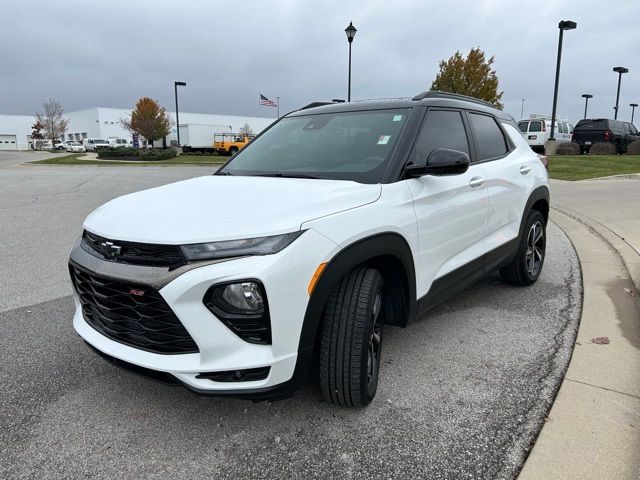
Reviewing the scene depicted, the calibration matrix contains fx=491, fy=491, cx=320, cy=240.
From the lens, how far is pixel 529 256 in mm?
4828

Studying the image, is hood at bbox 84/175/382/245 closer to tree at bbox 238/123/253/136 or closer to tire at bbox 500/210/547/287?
tire at bbox 500/210/547/287

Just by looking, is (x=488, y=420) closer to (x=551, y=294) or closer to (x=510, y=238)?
(x=510, y=238)

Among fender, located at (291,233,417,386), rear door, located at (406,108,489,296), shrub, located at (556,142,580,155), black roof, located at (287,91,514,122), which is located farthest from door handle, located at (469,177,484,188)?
shrub, located at (556,142,580,155)

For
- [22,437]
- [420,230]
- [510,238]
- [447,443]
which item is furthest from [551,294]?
[22,437]

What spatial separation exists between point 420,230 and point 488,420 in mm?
1107

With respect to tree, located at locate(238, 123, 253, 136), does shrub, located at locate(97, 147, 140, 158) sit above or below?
below

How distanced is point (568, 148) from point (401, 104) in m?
23.3

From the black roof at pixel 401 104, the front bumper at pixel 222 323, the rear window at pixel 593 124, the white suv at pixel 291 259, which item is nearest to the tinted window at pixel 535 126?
the rear window at pixel 593 124

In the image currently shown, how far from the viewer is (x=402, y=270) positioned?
2.85 metres

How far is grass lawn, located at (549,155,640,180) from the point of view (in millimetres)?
15195

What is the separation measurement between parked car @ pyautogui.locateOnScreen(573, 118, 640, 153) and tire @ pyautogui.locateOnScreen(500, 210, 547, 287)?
2373 centimetres

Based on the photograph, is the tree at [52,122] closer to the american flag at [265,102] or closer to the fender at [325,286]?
the american flag at [265,102]

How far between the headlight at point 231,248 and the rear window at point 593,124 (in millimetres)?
27601

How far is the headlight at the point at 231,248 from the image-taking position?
6.96ft
